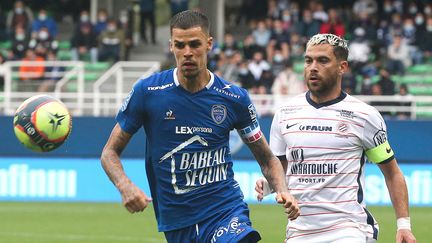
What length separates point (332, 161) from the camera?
22.5ft

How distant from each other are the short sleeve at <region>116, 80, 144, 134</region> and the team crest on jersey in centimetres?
44

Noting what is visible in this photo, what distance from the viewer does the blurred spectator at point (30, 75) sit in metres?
23.6

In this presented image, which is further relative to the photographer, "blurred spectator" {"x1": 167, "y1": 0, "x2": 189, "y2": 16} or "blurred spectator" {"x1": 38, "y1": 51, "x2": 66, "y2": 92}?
"blurred spectator" {"x1": 167, "y1": 0, "x2": 189, "y2": 16}

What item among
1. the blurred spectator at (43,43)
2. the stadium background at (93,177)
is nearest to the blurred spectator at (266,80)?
the stadium background at (93,177)

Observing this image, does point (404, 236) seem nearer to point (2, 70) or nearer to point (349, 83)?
point (349, 83)

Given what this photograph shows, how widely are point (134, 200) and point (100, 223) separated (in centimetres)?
973

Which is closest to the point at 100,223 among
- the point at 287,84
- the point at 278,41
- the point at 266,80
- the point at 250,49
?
the point at 287,84

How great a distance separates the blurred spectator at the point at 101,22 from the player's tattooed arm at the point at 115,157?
2024 centimetres

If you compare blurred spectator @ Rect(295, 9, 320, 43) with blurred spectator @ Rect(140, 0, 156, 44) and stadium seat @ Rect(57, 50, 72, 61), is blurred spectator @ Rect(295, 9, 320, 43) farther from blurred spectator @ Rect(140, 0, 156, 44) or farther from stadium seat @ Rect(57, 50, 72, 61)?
stadium seat @ Rect(57, 50, 72, 61)

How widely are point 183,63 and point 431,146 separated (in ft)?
44.5

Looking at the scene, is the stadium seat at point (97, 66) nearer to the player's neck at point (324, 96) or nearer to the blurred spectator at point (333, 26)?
the blurred spectator at point (333, 26)

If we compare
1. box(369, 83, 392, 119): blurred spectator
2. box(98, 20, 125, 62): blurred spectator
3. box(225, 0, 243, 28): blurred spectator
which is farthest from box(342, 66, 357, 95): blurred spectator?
box(225, 0, 243, 28): blurred spectator

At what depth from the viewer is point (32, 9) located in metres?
31.4

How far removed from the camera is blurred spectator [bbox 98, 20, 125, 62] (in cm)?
2578
